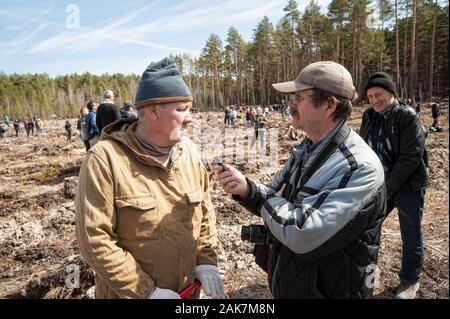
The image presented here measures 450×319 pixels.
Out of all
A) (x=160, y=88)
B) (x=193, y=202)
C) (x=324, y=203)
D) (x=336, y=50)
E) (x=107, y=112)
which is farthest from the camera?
(x=336, y=50)

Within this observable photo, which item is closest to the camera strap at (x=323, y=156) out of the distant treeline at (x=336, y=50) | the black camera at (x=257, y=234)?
the black camera at (x=257, y=234)

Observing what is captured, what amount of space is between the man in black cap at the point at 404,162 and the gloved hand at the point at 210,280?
1.95 metres

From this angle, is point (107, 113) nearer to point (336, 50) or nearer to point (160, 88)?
point (160, 88)

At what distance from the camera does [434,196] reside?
636 centimetres

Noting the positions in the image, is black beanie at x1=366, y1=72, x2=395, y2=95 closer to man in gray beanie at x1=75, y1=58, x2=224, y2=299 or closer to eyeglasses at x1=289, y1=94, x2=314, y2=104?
eyeglasses at x1=289, y1=94, x2=314, y2=104

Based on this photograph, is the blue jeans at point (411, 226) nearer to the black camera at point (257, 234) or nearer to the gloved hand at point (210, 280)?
the black camera at point (257, 234)

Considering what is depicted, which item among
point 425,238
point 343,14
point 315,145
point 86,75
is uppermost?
point 86,75

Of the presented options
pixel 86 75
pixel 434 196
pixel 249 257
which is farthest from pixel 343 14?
pixel 86 75

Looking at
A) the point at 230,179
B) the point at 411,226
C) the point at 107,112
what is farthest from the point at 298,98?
the point at 107,112

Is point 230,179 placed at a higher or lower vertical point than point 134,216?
higher

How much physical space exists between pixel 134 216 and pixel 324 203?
0.99 meters

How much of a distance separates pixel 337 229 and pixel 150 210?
97cm

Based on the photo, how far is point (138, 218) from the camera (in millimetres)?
1736
